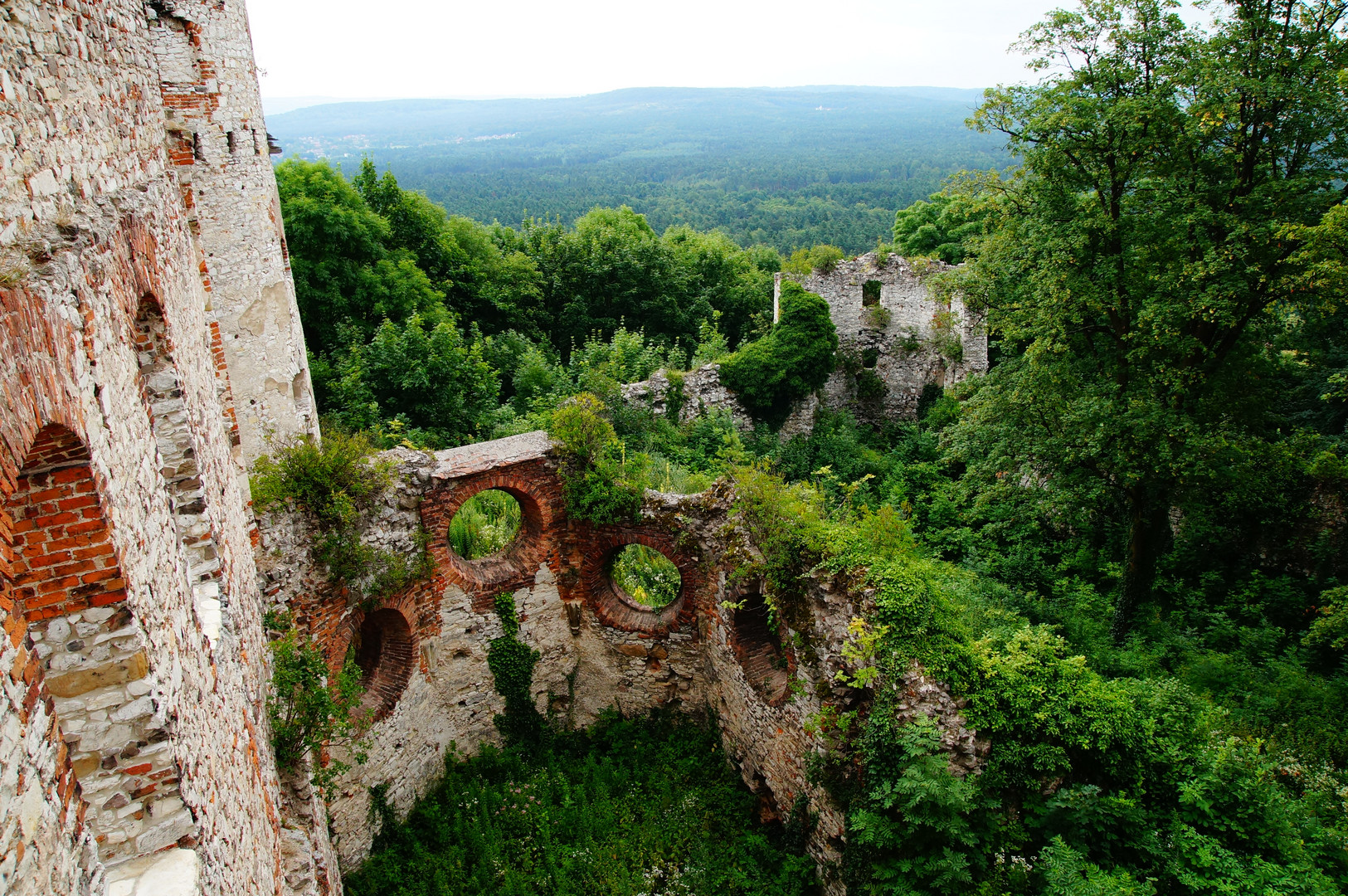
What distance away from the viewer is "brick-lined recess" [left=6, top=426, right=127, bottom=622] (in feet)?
10.5

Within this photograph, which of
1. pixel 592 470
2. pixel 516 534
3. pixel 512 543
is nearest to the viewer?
pixel 592 470

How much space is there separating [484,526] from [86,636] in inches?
382

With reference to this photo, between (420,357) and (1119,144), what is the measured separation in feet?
46.1

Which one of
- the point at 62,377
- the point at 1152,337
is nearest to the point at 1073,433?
the point at 1152,337

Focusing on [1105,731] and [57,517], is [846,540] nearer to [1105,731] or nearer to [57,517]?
[1105,731]

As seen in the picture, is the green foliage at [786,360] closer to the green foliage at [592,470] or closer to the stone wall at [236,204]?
the green foliage at [592,470]

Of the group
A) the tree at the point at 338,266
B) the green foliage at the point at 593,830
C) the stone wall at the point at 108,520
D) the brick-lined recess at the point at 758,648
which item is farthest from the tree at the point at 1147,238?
the tree at the point at 338,266

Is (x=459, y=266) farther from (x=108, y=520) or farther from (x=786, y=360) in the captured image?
(x=108, y=520)

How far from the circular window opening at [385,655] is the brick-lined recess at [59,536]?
7.31 meters

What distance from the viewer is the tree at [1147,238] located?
10688mm

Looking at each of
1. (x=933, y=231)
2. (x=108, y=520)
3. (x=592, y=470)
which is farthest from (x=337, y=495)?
(x=933, y=231)

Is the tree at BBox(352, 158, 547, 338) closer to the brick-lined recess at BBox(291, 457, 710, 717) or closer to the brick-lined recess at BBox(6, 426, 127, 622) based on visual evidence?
the brick-lined recess at BBox(291, 457, 710, 717)

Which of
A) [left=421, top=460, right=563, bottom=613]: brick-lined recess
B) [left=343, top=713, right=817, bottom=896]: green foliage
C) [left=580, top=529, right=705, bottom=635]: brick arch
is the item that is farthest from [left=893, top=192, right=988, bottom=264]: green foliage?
[left=343, top=713, right=817, bottom=896]: green foliage

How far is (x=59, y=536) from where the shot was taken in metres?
3.34
